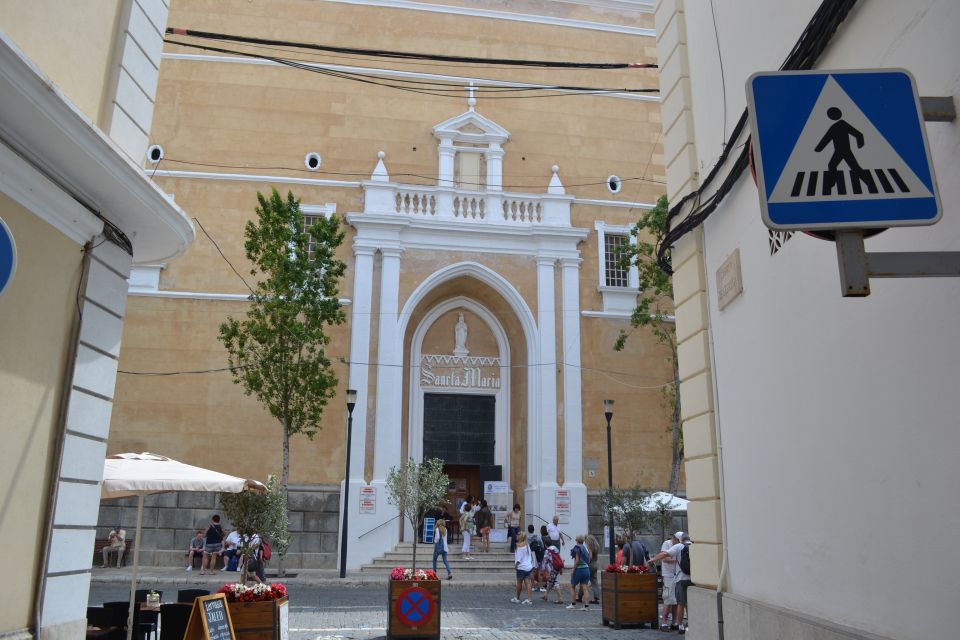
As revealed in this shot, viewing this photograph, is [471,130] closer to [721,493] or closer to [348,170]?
[348,170]

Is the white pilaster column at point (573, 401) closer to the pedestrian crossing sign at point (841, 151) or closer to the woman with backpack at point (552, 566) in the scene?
the woman with backpack at point (552, 566)

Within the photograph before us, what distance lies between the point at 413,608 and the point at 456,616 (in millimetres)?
3420

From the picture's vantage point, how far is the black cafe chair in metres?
9.16

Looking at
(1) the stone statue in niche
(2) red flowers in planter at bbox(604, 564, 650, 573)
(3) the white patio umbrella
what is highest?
(1) the stone statue in niche

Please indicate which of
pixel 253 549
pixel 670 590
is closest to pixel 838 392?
pixel 670 590

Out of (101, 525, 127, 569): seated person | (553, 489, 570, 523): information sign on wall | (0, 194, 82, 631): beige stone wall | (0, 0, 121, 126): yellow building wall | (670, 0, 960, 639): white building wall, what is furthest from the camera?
(553, 489, 570, 523): information sign on wall

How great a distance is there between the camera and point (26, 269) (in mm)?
6469

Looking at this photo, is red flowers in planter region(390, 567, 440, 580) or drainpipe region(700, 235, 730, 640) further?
red flowers in planter region(390, 567, 440, 580)

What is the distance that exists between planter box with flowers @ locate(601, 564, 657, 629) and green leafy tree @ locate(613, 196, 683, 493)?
9.33m

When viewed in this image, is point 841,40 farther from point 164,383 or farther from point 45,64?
point 164,383

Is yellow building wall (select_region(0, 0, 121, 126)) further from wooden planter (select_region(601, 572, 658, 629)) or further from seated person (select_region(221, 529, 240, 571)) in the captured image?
seated person (select_region(221, 529, 240, 571))

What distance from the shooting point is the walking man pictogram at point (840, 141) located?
345 cm

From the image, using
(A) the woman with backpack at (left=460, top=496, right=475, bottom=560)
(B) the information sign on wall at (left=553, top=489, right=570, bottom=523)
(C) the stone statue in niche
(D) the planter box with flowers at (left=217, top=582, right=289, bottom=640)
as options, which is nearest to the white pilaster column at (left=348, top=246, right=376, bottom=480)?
(A) the woman with backpack at (left=460, top=496, right=475, bottom=560)

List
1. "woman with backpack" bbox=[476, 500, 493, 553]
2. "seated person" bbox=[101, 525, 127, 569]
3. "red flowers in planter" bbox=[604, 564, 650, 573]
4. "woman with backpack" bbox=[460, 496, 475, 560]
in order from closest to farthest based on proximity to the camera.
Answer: "red flowers in planter" bbox=[604, 564, 650, 573], "seated person" bbox=[101, 525, 127, 569], "woman with backpack" bbox=[460, 496, 475, 560], "woman with backpack" bbox=[476, 500, 493, 553]
